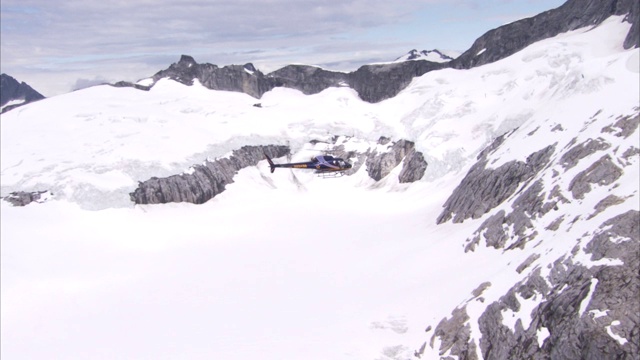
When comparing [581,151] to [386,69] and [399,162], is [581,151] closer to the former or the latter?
[399,162]

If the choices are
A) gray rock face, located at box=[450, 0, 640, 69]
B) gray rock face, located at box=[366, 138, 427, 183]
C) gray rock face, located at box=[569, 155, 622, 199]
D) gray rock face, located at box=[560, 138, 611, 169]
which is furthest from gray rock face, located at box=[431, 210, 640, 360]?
gray rock face, located at box=[450, 0, 640, 69]

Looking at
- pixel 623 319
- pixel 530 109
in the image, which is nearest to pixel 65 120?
pixel 530 109

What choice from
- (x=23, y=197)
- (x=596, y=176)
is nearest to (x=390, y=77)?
(x=23, y=197)

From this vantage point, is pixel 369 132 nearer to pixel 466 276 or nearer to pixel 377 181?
pixel 377 181

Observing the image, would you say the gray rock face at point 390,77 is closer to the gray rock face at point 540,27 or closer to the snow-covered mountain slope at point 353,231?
the gray rock face at point 540,27

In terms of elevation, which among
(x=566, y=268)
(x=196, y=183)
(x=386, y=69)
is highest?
(x=386, y=69)

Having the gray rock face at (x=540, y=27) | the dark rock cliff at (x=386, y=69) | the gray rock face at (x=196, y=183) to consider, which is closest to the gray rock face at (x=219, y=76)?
the dark rock cliff at (x=386, y=69)

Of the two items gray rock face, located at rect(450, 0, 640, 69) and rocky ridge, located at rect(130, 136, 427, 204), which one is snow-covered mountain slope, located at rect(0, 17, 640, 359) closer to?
rocky ridge, located at rect(130, 136, 427, 204)
